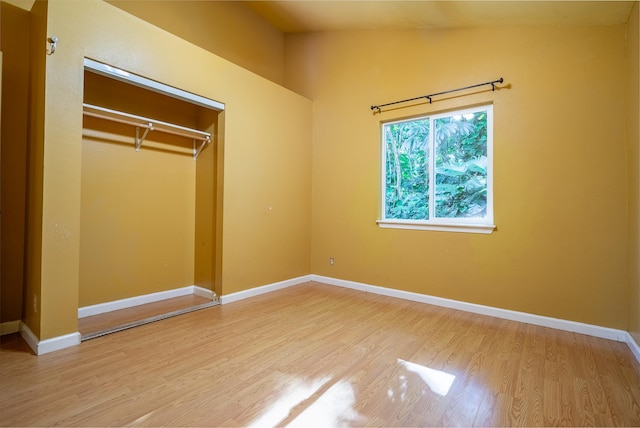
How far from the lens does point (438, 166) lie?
360cm

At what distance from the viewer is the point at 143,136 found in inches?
127

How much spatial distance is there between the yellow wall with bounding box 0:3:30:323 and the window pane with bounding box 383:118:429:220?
3625 mm

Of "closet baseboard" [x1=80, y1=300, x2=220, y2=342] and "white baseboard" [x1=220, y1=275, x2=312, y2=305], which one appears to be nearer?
"closet baseboard" [x1=80, y1=300, x2=220, y2=342]

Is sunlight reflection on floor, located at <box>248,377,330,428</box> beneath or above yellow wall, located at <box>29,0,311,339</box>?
beneath

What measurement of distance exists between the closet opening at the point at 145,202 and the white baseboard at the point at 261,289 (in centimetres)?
14

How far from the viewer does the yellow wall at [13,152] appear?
8.29 feet

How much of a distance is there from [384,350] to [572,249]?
6.36ft

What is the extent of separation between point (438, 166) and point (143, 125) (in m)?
3.15

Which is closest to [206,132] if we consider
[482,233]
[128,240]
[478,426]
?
[128,240]

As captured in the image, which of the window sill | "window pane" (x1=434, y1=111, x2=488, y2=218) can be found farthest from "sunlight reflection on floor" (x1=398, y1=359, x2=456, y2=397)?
"window pane" (x1=434, y1=111, x2=488, y2=218)

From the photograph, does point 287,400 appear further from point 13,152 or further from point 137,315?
point 13,152

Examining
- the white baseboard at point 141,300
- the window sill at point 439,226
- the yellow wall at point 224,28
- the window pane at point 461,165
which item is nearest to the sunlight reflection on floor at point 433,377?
the window sill at point 439,226

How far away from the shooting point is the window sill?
3.21 metres

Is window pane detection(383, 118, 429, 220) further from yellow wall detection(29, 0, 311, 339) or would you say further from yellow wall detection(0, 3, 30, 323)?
yellow wall detection(0, 3, 30, 323)
